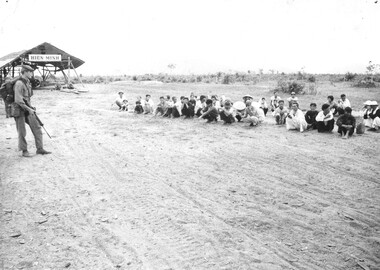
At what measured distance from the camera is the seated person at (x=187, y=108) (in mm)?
12578

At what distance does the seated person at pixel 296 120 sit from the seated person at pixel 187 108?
3.97 meters

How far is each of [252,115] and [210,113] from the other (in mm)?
1519

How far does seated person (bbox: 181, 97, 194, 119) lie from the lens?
1258cm

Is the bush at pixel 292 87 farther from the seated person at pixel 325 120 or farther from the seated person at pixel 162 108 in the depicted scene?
the seated person at pixel 325 120

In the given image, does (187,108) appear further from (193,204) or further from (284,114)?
(193,204)

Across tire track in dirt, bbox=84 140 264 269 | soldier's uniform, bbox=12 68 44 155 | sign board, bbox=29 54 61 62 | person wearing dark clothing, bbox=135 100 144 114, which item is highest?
sign board, bbox=29 54 61 62

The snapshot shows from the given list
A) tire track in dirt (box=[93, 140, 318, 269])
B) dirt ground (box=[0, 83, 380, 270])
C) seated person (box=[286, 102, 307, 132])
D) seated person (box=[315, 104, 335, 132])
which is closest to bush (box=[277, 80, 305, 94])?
seated person (box=[286, 102, 307, 132])

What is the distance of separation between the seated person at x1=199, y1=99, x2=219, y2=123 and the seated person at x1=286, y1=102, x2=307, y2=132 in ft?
8.72

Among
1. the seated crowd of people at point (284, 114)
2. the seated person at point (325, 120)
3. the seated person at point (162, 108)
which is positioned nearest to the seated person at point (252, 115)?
the seated crowd of people at point (284, 114)

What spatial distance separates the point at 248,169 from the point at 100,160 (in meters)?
3.24

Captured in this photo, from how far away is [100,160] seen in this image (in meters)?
7.06

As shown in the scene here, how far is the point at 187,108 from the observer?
12.6 m

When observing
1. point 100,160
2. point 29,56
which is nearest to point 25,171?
point 100,160

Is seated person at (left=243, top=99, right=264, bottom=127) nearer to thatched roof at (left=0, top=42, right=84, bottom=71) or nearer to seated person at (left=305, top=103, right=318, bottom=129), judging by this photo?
seated person at (left=305, top=103, right=318, bottom=129)
